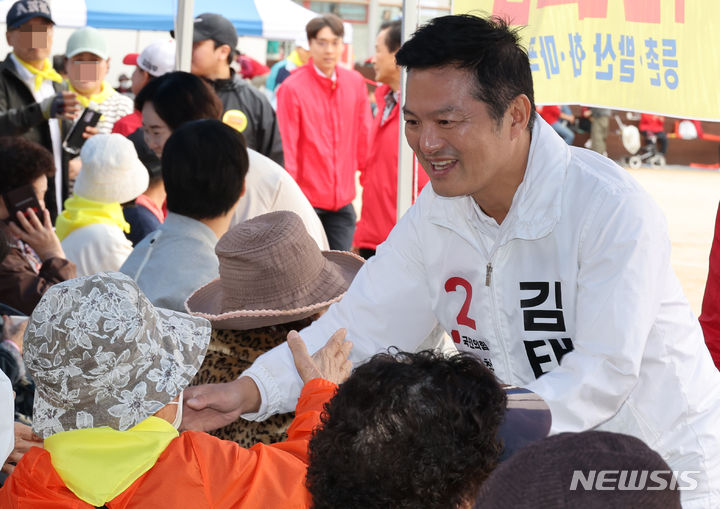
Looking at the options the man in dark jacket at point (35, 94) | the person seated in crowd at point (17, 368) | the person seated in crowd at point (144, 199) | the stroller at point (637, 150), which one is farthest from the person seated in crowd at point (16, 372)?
the stroller at point (637, 150)

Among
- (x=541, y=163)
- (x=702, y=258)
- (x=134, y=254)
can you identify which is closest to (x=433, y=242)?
(x=541, y=163)

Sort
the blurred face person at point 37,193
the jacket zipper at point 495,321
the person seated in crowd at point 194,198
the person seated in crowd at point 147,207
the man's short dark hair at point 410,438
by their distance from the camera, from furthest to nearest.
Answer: the person seated in crowd at point 147,207 → the blurred face person at point 37,193 → the person seated in crowd at point 194,198 → the jacket zipper at point 495,321 → the man's short dark hair at point 410,438

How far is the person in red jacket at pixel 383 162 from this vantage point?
6543 millimetres

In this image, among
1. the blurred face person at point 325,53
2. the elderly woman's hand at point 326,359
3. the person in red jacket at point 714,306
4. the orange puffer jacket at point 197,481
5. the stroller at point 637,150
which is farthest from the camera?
the stroller at point 637,150

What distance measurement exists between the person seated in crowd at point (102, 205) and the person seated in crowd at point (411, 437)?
3.04 metres

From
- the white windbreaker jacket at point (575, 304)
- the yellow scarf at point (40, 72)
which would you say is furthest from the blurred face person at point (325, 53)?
the white windbreaker jacket at point (575, 304)

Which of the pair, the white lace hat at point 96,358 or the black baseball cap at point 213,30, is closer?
the white lace hat at point 96,358

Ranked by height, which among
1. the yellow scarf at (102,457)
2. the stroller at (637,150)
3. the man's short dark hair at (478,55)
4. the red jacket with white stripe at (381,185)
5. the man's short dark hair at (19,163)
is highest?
the man's short dark hair at (478,55)

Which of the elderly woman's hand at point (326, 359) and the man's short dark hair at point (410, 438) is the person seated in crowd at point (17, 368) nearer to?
the elderly woman's hand at point (326, 359)

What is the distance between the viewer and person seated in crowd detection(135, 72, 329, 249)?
420 cm

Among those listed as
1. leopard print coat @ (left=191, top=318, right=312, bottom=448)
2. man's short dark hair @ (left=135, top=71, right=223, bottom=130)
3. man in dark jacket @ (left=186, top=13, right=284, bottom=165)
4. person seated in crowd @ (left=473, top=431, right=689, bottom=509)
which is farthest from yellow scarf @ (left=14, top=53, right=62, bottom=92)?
Answer: person seated in crowd @ (left=473, top=431, right=689, bottom=509)

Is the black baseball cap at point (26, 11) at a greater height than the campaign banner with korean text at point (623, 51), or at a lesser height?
lesser

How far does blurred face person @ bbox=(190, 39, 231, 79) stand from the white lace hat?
4.26m

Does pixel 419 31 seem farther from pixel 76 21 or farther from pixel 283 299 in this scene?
pixel 76 21
